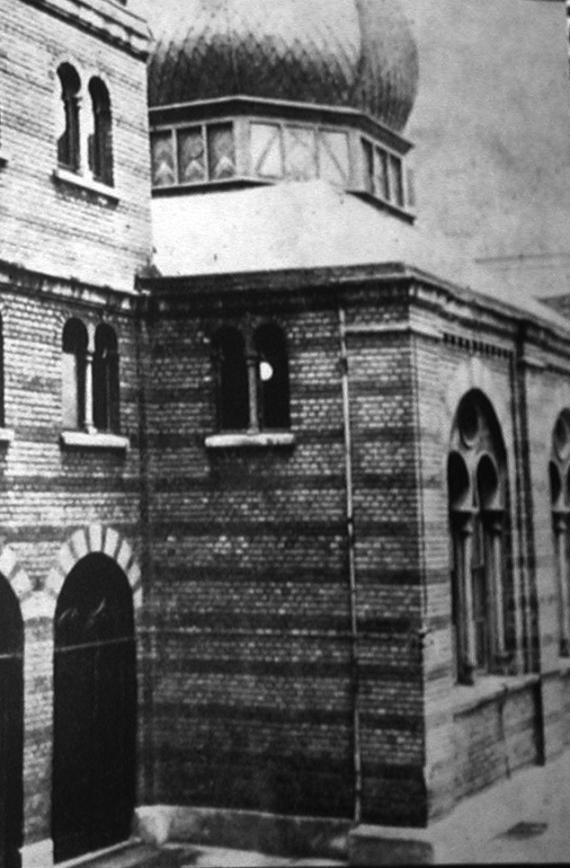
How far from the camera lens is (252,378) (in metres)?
16.0

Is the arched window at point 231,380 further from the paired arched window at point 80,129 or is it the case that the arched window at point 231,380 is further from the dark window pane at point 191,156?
the dark window pane at point 191,156

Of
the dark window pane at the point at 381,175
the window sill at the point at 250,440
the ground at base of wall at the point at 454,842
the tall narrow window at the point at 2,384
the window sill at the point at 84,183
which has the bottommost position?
the ground at base of wall at the point at 454,842

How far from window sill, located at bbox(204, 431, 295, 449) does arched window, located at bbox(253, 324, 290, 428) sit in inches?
7.8

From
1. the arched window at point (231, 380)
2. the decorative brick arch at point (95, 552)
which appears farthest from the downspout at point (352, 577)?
the decorative brick arch at point (95, 552)

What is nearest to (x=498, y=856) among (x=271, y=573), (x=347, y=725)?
(x=347, y=725)

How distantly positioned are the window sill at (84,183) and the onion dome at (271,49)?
465 cm

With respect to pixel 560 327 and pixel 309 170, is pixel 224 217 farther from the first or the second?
pixel 560 327

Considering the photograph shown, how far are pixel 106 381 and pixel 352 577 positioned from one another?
3.88 meters

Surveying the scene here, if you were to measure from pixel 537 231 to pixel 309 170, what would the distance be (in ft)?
17.4

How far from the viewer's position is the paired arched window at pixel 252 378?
16.0m

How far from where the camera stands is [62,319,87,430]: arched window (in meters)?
15.3

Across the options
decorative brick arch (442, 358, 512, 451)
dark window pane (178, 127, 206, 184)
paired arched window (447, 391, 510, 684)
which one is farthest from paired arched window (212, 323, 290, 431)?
dark window pane (178, 127, 206, 184)

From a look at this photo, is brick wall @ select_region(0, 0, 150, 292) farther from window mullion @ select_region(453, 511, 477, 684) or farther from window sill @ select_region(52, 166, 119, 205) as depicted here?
window mullion @ select_region(453, 511, 477, 684)

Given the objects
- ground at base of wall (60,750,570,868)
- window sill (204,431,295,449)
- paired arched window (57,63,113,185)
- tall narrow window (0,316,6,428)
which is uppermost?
paired arched window (57,63,113,185)
